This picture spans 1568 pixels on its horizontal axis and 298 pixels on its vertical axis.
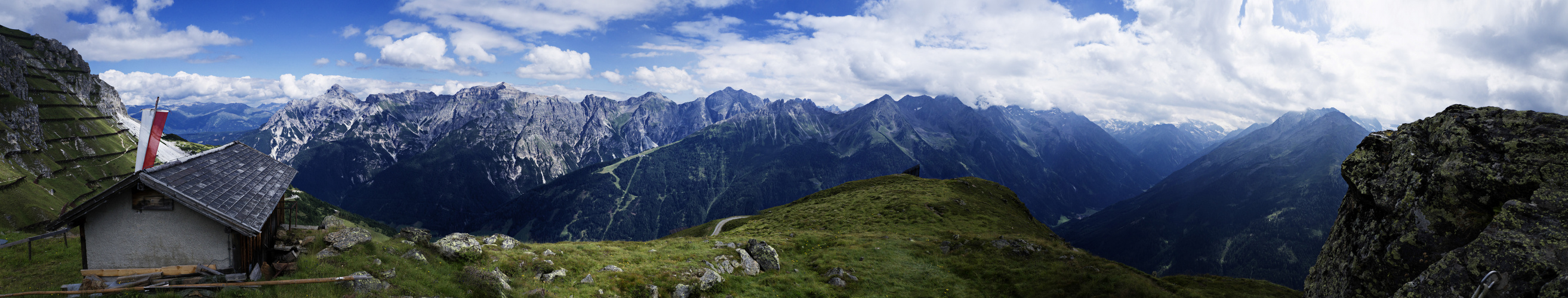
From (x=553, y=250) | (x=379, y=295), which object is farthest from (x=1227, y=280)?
(x=379, y=295)

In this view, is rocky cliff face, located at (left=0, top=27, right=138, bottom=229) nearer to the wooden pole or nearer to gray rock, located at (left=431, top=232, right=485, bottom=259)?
the wooden pole

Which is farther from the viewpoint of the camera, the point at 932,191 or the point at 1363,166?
the point at 932,191

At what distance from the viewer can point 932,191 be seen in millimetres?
74562

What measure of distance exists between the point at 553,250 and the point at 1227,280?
42.0 metres

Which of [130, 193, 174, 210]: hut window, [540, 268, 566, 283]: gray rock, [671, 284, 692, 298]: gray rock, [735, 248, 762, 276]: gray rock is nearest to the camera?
[130, 193, 174, 210]: hut window

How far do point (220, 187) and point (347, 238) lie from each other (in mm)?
4450

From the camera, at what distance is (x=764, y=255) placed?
32.5 meters

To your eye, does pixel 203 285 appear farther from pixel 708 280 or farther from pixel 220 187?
pixel 708 280

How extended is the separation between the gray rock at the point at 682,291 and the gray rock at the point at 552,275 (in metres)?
5.91

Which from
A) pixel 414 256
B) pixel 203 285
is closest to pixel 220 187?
pixel 203 285

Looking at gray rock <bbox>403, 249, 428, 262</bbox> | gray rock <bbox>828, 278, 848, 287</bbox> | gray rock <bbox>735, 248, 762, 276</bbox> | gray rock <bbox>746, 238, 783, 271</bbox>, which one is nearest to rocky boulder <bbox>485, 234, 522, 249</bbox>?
gray rock <bbox>403, 249, 428, 262</bbox>

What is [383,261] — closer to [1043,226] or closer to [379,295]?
[379,295]

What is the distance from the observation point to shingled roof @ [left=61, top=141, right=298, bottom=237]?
50.4 ft

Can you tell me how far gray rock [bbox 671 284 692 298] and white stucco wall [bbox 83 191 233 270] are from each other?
16.4 metres
